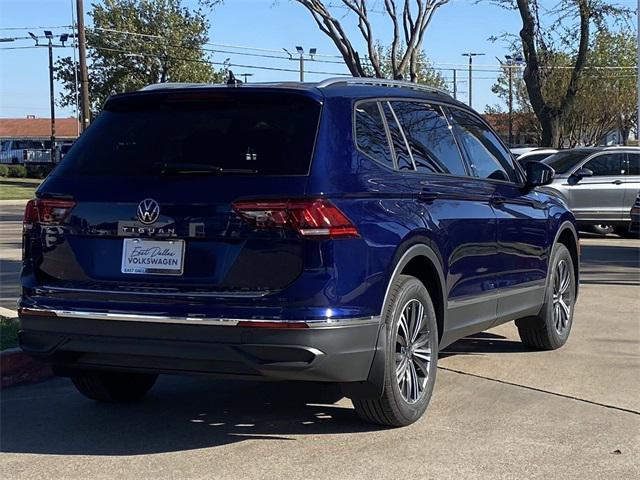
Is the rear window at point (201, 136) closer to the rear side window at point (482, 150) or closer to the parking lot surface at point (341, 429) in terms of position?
the parking lot surface at point (341, 429)

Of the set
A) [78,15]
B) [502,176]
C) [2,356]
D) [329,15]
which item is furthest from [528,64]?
[2,356]

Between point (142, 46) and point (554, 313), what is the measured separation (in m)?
42.7

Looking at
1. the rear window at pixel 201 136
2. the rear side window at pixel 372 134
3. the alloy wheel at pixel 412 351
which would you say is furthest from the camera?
the alloy wheel at pixel 412 351

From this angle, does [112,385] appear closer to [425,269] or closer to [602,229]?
[425,269]

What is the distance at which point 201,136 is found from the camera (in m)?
4.93

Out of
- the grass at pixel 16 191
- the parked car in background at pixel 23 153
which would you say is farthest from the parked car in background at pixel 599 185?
the parked car in background at pixel 23 153

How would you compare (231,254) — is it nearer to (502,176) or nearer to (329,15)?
(502,176)

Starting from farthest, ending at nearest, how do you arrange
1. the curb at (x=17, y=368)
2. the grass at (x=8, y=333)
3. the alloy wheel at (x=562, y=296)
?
the alloy wheel at (x=562, y=296), the grass at (x=8, y=333), the curb at (x=17, y=368)

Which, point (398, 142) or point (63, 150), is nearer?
point (398, 142)

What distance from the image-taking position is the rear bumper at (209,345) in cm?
444

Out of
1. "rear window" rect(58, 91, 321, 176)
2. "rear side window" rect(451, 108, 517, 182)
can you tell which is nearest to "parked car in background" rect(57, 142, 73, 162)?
"rear window" rect(58, 91, 321, 176)

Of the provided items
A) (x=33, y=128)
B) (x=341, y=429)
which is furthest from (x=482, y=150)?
(x=33, y=128)

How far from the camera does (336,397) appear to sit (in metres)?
6.00

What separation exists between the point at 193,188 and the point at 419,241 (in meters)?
1.33
